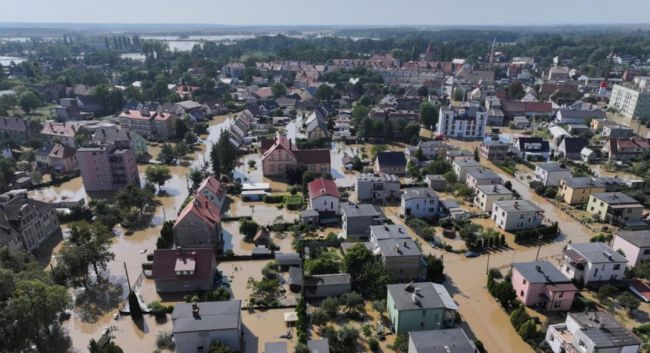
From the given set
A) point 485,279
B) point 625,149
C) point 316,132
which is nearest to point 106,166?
point 316,132

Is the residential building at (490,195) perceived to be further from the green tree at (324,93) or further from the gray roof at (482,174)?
the green tree at (324,93)

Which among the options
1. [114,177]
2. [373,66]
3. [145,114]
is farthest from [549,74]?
[114,177]

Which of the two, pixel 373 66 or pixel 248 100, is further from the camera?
pixel 373 66

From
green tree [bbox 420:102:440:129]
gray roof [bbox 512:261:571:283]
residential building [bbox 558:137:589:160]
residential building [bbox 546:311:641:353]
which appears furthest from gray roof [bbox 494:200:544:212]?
green tree [bbox 420:102:440:129]

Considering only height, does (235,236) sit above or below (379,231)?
below

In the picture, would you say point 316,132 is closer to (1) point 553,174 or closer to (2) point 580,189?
(1) point 553,174

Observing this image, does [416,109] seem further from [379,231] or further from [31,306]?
[31,306]
